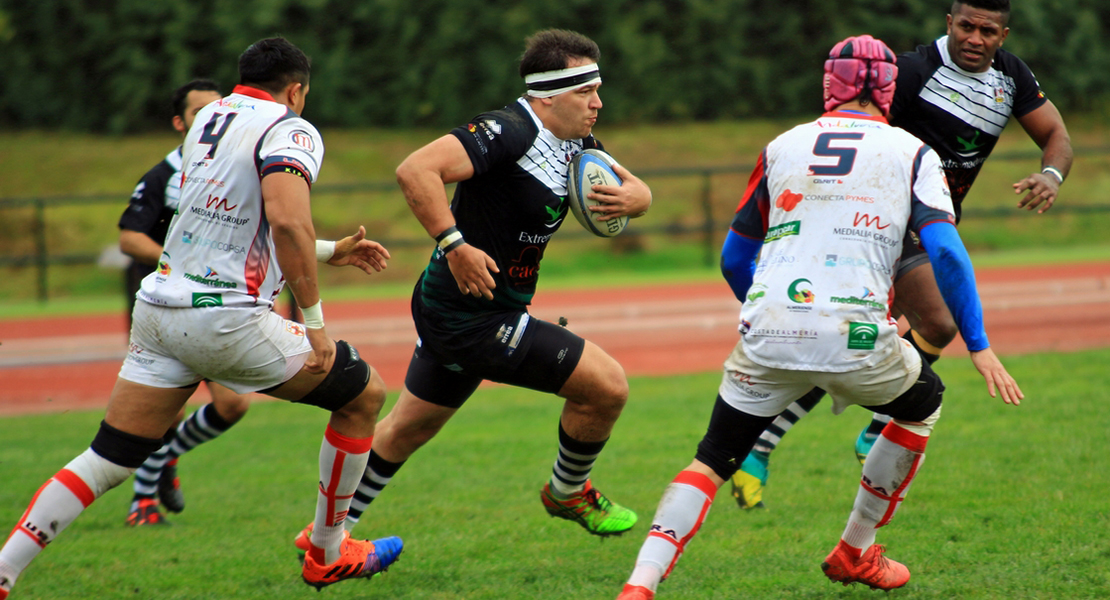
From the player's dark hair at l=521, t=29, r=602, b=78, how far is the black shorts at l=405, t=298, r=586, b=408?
1.06m

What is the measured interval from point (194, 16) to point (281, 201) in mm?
20502

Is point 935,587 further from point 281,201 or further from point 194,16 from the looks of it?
point 194,16

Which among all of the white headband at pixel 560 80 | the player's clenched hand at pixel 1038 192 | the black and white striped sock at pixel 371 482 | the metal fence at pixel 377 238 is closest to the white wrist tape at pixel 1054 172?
the player's clenched hand at pixel 1038 192

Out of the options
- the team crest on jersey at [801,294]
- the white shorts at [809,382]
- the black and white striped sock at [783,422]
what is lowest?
the black and white striped sock at [783,422]

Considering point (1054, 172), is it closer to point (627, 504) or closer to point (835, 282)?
point (835, 282)

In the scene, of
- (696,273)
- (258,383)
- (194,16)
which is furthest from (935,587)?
(194,16)

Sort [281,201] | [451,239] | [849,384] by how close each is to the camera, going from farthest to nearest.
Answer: [451,239] < [281,201] < [849,384]

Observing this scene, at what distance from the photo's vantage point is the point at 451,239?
4.10 m

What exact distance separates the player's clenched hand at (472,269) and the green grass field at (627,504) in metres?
1.31

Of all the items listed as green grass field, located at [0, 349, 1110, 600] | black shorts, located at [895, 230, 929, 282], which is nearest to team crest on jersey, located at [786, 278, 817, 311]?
green grass field, located at [0, 349, 1110, 600]

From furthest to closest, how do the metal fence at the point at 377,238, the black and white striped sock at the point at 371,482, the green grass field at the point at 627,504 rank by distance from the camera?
the metal fence at the point at 377,238
the black and white striped sock at the point at 371,482
the green grass field at the point at 627,504

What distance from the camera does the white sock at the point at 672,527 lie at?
3.55m

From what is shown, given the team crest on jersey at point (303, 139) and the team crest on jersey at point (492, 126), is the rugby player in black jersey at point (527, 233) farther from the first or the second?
the team crest on jersey at point (303, 139)

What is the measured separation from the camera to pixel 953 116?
5516 millimetres
